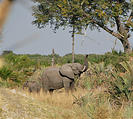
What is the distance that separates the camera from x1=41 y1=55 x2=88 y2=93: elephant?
13.4m

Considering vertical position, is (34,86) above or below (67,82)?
below

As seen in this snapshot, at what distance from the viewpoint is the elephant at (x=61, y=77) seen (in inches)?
527

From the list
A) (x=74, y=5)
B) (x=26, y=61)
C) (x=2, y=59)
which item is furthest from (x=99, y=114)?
(x=74, y=5)

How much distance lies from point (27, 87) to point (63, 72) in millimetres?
2440

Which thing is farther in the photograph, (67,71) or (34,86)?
(34,86)

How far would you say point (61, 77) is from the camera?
1345 centimetres

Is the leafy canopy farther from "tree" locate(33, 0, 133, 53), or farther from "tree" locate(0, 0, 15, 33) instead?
"tree" locate(0, 0, 15, 33)

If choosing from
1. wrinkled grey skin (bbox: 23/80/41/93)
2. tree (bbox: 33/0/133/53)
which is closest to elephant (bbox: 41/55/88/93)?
wrinkled grey skin (bbox: 23/80/41/93)

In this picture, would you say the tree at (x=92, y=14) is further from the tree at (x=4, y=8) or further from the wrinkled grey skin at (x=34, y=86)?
the tree at (x=4, y=8)

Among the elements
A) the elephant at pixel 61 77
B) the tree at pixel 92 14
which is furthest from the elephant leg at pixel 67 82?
the tree at pixel 92 14

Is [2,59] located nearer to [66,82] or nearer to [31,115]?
[31,115]

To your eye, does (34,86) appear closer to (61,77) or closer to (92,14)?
(61,77)

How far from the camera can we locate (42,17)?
29.6 metres

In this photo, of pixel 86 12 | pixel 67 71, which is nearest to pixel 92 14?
pixel 86 12
